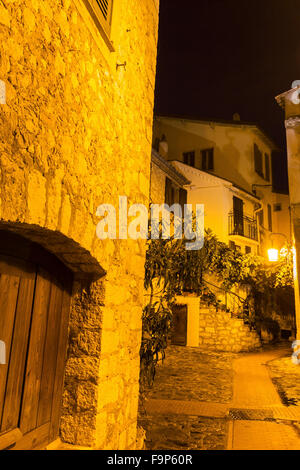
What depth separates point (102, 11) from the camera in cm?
270

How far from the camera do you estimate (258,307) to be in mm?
16547

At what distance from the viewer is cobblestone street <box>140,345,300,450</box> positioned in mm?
4375

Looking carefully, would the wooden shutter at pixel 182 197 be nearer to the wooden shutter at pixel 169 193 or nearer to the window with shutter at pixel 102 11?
the wooden shutter at pixel 169 193

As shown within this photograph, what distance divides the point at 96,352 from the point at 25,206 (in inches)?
49.3

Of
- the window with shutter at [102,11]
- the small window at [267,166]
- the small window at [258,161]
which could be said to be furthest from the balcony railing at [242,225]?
the window with shutter at [102,11]

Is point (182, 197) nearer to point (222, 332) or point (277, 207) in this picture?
point (222, 332)

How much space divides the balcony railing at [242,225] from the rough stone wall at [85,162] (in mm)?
16507

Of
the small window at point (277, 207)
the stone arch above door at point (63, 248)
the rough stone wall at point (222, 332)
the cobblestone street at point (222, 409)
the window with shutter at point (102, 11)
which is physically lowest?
the cobblestone street at point (222, 409)

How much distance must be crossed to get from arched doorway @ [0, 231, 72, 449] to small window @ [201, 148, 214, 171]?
21031 millimetres

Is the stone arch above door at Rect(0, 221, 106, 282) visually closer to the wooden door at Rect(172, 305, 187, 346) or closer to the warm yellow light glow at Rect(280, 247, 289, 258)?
the warm yellow light glow at Rect(280, 247, 289, 258)

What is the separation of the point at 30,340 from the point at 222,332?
12916mm

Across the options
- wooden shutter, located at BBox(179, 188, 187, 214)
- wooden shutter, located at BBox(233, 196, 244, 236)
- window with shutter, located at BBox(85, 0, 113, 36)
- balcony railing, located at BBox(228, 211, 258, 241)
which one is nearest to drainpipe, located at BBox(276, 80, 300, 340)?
wooden shutter, located at BBox(179, 188, 187, 214)

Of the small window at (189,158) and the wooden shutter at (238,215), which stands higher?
the small window at (189,158)

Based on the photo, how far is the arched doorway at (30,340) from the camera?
1.96m
